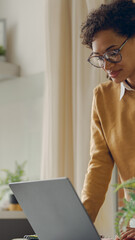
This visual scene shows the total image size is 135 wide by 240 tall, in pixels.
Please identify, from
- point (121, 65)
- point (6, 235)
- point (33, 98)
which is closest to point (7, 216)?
point (6, 235)

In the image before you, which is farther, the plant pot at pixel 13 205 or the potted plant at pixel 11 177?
the potted plant at pixel 11 177

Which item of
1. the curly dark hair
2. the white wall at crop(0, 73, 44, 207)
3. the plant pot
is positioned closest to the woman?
the curly dark hair

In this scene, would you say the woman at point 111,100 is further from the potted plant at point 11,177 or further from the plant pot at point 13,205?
the potted plant at point 11,177

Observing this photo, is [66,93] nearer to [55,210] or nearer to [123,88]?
[123,88]

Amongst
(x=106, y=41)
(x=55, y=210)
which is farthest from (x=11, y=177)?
(x=55, y=210)

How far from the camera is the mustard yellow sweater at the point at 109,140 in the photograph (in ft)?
6.45

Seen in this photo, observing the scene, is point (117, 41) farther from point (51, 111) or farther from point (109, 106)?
point (51, 111)

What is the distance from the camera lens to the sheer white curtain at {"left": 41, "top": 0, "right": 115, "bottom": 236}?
136 inches

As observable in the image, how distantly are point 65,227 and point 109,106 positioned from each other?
0.82 meters

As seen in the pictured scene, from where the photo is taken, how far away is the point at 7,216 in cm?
367

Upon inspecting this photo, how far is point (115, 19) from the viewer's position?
6.06 feet

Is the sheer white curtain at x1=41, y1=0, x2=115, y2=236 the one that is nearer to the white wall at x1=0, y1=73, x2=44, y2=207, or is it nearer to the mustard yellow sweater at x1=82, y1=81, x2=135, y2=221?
the white wall at x1=0, y1=73, x2=44, y2=207

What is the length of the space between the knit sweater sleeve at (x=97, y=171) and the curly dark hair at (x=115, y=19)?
39 cm

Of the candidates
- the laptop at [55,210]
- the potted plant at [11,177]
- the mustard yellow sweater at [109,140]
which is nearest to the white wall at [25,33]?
the potted plant at [11,177]
